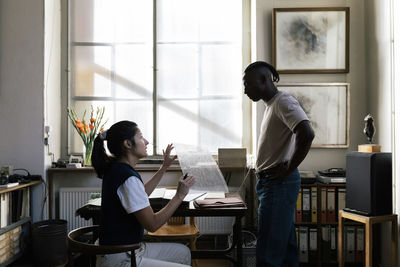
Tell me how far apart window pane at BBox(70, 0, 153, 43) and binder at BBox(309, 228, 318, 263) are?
8.02ft

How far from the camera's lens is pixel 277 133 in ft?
6.52

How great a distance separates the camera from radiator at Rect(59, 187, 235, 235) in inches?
142

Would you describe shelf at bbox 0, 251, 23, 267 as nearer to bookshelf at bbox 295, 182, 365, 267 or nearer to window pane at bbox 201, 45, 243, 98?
window pane at bbox 201, 45, 243, 98

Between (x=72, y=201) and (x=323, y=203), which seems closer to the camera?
(x=323, y=203)

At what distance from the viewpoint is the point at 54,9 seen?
3727mm

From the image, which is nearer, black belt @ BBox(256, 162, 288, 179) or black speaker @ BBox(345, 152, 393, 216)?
black belt @ BBox(256, 162, 288, 179)

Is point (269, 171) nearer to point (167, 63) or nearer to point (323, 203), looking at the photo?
A: point (323, 203)

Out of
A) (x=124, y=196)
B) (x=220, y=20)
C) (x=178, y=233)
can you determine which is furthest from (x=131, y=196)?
(x=220, y=20)

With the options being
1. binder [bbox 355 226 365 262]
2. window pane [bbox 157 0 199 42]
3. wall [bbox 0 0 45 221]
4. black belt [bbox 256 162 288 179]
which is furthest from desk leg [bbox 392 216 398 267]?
wall [bbox 0 0 45 221]

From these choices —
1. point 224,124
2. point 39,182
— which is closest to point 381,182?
point 224,124

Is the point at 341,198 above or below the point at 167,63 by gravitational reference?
below

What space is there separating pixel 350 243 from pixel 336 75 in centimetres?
149

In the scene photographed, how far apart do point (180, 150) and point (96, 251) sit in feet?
2.94

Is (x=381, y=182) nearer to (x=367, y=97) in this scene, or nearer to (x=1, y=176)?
(x=367, y=97)
